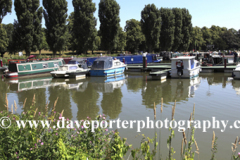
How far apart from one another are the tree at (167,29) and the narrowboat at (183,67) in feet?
149

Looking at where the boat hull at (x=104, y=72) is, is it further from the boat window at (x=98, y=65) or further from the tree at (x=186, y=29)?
the tree at (x=186, y=29)

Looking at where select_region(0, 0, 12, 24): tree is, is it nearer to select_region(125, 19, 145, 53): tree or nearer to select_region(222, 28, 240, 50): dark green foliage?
select_region(125, 19, 145, 53): tree

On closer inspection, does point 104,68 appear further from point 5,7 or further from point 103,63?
point 5,7

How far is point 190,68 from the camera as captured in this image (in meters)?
22.3

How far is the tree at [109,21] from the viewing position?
51.1 meters

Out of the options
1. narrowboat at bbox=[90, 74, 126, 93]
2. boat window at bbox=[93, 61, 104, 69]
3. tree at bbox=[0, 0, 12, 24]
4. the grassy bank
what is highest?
tree at bbox=[0, 0, 12, 24]

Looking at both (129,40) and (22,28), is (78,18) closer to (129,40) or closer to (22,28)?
(22,28)

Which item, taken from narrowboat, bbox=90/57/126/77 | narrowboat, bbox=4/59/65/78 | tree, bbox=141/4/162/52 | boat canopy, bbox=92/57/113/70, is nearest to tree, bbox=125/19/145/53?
tree, bbox=141/4/162/52

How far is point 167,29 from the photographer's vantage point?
6688cm

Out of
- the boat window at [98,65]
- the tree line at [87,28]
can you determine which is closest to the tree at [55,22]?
the tree line at [87,28]

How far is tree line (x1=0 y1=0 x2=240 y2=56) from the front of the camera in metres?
39.6

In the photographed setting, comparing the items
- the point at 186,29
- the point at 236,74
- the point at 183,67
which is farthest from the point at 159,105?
the point at 186,29

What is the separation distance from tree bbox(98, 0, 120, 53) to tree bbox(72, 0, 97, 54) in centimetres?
370

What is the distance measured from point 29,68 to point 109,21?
27528 millimetres
